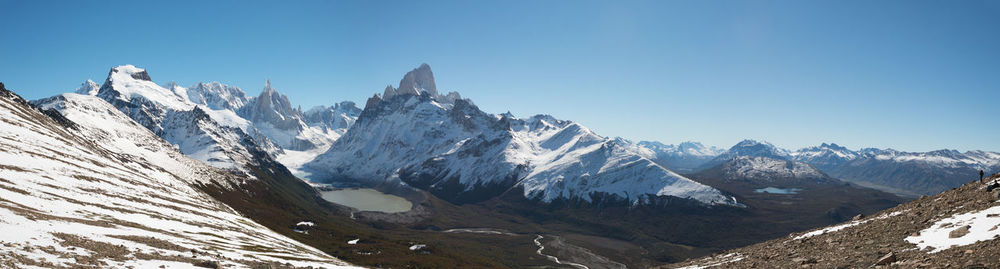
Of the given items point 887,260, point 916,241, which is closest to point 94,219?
point 887,260

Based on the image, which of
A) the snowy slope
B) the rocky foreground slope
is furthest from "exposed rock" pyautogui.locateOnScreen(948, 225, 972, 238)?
the snowy slope

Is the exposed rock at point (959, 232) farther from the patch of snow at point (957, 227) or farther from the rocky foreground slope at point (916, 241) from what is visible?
the patch of snow at point (957, 227)

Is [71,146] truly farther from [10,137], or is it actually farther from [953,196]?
[953,196]

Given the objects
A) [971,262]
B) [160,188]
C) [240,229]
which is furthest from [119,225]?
[971,262]

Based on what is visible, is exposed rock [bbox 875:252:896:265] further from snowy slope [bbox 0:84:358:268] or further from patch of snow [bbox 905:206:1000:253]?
snowy slope [bbox 0:84:358:268]

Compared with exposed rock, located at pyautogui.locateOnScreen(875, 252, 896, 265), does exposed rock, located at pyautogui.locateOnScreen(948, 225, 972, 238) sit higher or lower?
higher

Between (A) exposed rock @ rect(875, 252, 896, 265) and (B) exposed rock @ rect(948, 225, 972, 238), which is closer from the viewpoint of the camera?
(A) exposed rock @ rect(875, 252, 896, 265)

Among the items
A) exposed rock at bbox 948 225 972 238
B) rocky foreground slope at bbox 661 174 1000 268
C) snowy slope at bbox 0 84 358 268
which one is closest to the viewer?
rocky foreground slope at bbox 661 174 1000 268

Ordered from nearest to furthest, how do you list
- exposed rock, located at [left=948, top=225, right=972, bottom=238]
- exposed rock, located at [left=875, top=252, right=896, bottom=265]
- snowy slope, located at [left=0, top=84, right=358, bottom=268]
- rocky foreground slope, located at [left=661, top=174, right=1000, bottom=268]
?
rocky foreground slope, located at [left=661, top=174, right=1000, bottom=268] < exposed rock, located at [left=875, top=252, right=896, bottom=265] < exposed rock, located at [left=948, top=225, right=972, bottom=238] < snowy slope, located at [left=0, top=84, right=358, bottom=268]

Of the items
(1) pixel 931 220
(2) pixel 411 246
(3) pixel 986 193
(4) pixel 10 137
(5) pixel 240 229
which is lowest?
(2) pixel 411 246
